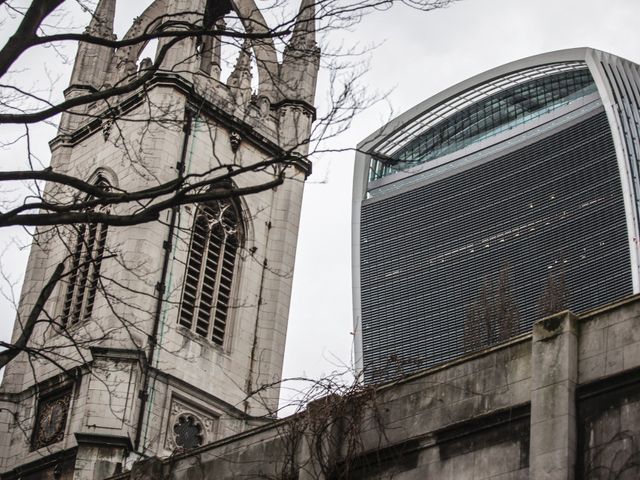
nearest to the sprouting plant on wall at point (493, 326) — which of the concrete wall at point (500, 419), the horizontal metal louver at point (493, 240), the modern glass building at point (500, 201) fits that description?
the concrete wall at point (500, 419)

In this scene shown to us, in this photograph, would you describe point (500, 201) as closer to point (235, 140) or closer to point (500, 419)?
point (235, 140)

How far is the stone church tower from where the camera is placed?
122ft

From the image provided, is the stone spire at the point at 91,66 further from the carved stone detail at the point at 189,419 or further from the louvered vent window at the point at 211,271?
the carved stone detail at the point at 189,419

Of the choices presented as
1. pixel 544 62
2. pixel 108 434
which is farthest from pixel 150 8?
pixel 544 62

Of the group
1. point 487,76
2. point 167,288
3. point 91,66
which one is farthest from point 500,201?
point 167,288

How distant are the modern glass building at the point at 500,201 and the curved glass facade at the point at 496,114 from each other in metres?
0.13

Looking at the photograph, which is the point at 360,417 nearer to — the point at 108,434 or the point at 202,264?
the point at 108,434

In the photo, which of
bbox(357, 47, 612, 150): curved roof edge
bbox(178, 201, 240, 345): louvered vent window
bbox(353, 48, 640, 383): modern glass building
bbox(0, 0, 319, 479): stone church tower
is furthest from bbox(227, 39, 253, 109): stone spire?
bbox(357, 47, 612, 150): curved roof edge

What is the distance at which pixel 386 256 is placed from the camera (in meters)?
140

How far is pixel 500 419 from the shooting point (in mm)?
15820

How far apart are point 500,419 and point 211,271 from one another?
26914 mm

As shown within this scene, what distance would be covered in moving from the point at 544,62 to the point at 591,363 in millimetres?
115320

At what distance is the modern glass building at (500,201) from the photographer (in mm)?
118938

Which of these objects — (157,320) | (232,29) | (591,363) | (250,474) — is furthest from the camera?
(157,320)
